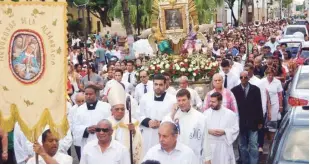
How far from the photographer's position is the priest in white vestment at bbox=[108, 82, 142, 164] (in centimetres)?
859

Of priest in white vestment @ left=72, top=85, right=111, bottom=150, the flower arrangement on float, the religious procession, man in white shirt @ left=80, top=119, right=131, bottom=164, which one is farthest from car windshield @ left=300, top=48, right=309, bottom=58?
man in white shirt @ left=80, top=119, right=131, bottom=164

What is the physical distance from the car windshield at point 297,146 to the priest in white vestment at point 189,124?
46.4 inches

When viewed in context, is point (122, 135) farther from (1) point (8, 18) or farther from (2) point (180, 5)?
(2) point (180, 5)

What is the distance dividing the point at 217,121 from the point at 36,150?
11.2 feet

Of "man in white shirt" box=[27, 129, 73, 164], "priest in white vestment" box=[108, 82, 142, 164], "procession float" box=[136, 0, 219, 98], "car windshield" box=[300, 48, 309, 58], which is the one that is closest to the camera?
"man in white shirt" box=[27, 129, 73, 164]

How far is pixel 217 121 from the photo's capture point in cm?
953

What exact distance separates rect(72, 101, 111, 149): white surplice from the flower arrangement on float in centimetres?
527

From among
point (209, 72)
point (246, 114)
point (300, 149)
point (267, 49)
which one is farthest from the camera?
point (267, 49)

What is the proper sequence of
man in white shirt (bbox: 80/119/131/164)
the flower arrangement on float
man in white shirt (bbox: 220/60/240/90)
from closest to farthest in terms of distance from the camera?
1. man in white shirt (bbox: 80/119/131/164)
2. man in white shirt (bbox: 220/60/240/90)
3. the flower arrangement on float

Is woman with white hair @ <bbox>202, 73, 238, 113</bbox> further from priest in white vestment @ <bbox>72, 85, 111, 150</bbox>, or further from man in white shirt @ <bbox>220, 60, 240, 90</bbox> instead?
man in white shirt @ <bbox>220, 60, 240, 90</bbox>

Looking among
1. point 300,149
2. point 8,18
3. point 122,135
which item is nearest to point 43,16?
point 8,18

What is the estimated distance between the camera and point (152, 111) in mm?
10180

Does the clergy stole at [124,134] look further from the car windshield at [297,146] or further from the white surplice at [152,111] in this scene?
the car windshield at [297,146]

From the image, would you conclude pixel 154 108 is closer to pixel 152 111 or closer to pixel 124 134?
→ pixel 152 111
